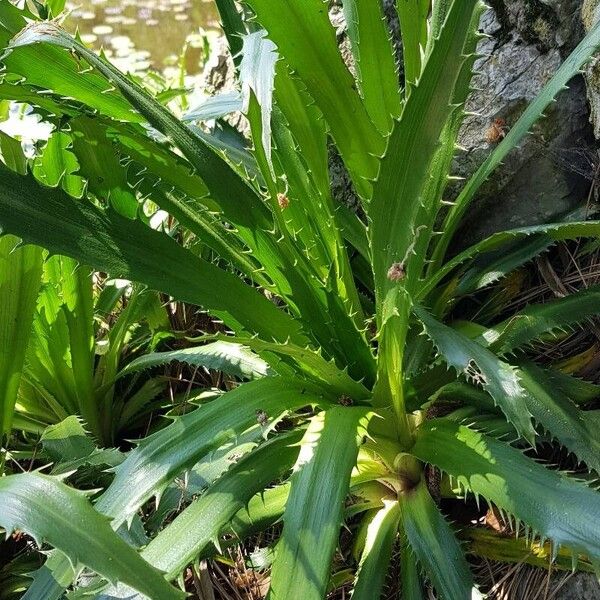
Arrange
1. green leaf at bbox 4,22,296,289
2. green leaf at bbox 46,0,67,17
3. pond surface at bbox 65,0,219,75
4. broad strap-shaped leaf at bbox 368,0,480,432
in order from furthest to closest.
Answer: pond surface at bbox 65,0,219,75
green leaf at bbox 46,0,67,17
green leaf at bbox 4,22,296,289
broad strap-shaped leaf at bbox 368,0,480,432

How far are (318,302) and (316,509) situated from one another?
28cm

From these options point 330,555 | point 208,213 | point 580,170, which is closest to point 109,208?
point 208,213

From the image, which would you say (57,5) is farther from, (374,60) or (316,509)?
(316,509)

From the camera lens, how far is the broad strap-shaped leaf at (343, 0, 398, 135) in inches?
36.4

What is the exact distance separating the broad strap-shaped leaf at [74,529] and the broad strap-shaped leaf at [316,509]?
134 millimetres

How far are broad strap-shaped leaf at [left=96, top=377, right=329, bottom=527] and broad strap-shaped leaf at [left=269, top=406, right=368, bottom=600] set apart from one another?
2.6 inches

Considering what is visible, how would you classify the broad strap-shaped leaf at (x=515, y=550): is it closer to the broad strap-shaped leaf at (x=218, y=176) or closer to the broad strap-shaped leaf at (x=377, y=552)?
the broad strap-shaped leaf at (x=377, y=552)

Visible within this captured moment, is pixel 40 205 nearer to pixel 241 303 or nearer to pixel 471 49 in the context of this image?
pixel 241 303

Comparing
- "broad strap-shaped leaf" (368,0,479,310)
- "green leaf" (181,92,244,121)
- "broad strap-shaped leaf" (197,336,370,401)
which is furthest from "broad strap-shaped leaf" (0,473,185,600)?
"green leaf" (181,92,244,121)

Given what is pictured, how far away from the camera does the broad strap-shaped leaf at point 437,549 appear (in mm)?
760

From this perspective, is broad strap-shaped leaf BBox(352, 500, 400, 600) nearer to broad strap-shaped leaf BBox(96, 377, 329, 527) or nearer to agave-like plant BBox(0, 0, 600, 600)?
agave-like plant BBox(0, 0, 600, 600)

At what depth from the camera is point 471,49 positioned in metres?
0.80

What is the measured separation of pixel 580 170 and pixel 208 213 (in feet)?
1.88

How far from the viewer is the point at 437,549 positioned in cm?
79
